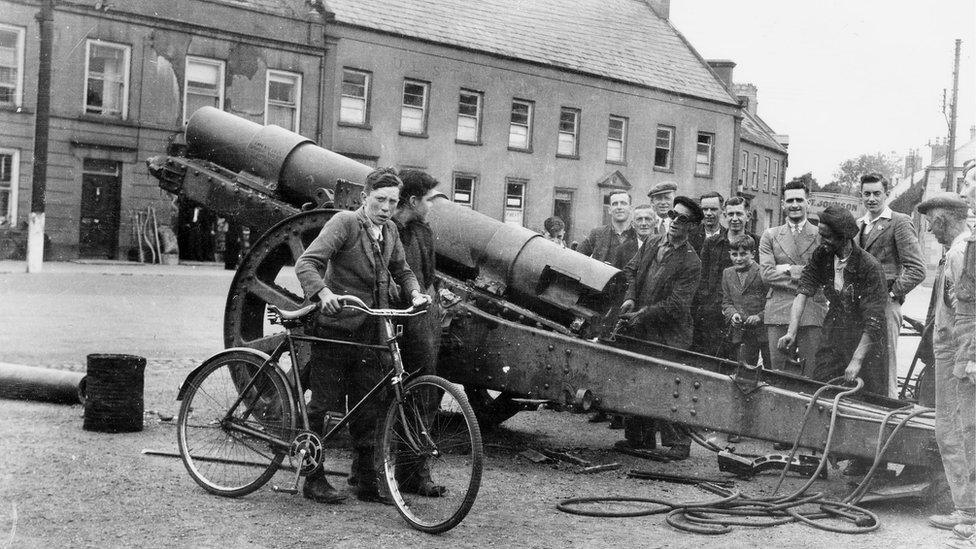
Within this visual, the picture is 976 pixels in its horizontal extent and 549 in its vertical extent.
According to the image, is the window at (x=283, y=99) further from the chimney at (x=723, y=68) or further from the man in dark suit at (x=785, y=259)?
the man in dark suit at (x=785, y=259)

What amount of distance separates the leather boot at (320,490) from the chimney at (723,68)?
31.3 meters

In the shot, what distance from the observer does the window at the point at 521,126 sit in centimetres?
2834

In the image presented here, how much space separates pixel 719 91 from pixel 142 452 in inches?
1180

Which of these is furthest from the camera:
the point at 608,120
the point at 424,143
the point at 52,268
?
the point at 608,120

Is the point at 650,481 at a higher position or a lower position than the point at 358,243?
lower

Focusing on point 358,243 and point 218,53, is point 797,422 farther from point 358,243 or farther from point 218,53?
point 218,53

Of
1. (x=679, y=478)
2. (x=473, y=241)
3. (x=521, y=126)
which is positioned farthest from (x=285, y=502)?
(x=521, y=126)

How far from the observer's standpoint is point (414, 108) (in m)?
26.3

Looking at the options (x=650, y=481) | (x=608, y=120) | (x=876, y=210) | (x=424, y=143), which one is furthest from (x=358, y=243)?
(x=608, y=120)

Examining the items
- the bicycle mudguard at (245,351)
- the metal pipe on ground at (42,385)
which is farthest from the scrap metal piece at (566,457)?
the metal pipe on ground at (42,385)

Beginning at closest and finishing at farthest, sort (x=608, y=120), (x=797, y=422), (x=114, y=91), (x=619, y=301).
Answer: (x=797, y=422), (x=619, y=301), (x=114, y=91), (x=608, y=120)

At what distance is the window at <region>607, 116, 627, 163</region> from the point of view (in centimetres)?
3055

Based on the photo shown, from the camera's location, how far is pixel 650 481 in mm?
5871

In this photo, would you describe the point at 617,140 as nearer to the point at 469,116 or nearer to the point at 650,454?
the point at 469,116
